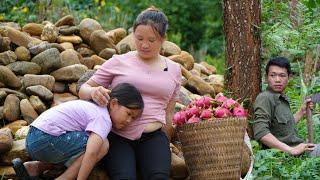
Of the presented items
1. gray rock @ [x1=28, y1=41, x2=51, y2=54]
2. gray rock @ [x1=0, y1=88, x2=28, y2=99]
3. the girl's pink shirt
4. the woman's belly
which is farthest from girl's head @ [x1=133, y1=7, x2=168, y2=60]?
gray rock @ [x1=28, y1=41, x2=51, y2=54]

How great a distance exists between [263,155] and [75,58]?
2241 mm

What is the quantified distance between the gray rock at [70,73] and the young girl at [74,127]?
1.89 m

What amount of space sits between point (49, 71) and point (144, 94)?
6.54ft

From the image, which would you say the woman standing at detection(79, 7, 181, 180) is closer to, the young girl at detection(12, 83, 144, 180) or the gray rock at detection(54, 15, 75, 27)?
the young girl at detection(12, 83, 144, 180)

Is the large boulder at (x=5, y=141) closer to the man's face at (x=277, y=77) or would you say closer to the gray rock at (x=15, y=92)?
the gray rock at (x=15, y=92)

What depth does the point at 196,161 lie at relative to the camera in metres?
5.07

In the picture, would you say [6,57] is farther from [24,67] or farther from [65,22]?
[65,22]

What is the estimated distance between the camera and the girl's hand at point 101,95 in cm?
464

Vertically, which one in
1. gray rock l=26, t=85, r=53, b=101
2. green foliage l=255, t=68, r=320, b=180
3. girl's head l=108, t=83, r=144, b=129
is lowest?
green foliage l=255, t=68, r=320, b=180

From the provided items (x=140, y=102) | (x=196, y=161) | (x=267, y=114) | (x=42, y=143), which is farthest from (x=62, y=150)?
(x=267, y=114)

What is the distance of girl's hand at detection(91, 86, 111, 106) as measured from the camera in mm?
4637

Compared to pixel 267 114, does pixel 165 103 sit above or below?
above

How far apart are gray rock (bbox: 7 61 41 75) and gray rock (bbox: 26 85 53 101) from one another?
32 cm

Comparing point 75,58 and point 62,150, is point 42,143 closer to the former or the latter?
point 62,150
